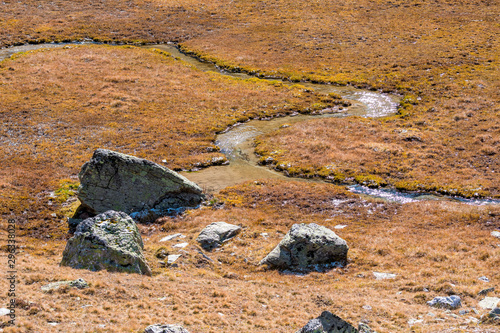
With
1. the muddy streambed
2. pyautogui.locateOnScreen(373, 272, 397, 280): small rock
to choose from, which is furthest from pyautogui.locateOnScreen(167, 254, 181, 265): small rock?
the muddy streambed

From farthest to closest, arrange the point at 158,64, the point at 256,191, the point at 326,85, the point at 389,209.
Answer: the point at 158,64 < the point at 326,85 < the point at 256,191 < the point at 389,209

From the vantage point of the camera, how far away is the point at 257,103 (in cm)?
5603

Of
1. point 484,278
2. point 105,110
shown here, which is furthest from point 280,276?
point 105,110

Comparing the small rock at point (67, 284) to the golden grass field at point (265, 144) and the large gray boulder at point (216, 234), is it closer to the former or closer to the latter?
the golden grass field at point (265, 144)

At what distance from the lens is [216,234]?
95.0ft

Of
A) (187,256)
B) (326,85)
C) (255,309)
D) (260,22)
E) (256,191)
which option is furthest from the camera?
(260,22)

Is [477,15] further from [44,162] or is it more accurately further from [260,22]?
[44,162]

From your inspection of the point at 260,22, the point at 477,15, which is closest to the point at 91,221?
the point at 260,22

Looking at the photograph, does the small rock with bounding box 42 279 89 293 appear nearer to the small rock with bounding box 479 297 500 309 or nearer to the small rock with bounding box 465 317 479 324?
the small rock with bounding box 465 317 479 324

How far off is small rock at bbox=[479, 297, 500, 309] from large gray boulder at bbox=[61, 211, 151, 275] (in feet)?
53.2

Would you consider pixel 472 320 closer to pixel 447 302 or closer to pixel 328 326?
pixel 447 302

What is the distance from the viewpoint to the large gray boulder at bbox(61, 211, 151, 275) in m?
22.7

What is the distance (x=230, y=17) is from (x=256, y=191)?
64942mm

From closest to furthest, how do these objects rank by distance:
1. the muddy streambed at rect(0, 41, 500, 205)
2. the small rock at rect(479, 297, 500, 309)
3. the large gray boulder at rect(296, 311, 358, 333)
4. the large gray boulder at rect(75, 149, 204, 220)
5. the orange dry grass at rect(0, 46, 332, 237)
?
the large gray boulder at rect(296, 311, 358, 333) < the small rock at rect(479, 297, 500, 309) < the large gray boulder at rect(75, 149, 204, 220) < the muddy streambed at rect(0, 41, 500, 205) < the orange dry grass at rect(0, 46, 332, 237)
